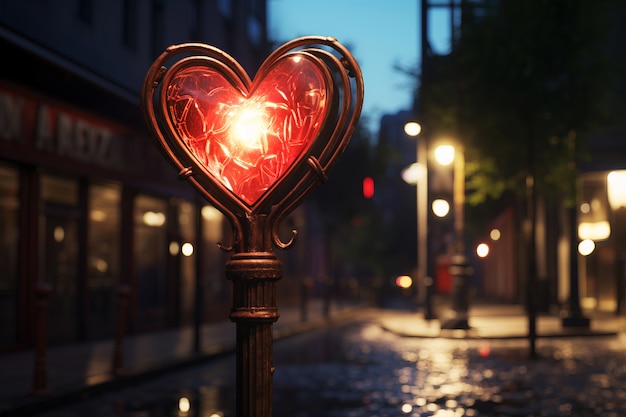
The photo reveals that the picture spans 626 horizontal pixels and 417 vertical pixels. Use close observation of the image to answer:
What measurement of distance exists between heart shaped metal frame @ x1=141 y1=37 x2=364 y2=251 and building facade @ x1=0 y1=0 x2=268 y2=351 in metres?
11.0

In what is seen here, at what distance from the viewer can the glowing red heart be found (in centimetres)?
309

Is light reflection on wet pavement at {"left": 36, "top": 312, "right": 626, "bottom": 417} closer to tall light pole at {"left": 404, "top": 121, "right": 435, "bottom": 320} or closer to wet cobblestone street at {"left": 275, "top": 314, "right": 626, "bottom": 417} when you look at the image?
wet cobblestone street at {"left": 275, "top": 314, "right": 626, "bottom": 417}

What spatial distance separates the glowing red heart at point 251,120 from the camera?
3.09 meters

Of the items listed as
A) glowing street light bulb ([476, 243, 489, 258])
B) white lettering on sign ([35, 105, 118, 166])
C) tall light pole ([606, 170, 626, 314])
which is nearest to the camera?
white lettering on sign ([35, 105, 118, 166])

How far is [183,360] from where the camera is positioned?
15.5m

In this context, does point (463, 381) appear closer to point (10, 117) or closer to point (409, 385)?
point (409, 385)

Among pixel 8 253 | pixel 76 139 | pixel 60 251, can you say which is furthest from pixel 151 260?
pixel 8 253

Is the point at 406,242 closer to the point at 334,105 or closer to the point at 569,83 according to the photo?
the point at 569,83

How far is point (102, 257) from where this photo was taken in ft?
68.7

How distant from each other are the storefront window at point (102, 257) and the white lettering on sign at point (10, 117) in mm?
3653

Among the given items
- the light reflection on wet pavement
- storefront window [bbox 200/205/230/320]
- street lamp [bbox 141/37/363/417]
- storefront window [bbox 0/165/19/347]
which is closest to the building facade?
storefront window [bbox 0/165/19/347]

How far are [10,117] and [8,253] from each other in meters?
2.19

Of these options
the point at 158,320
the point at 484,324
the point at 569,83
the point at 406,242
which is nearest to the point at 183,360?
the point at 158,320

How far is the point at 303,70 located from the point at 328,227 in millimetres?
32417
